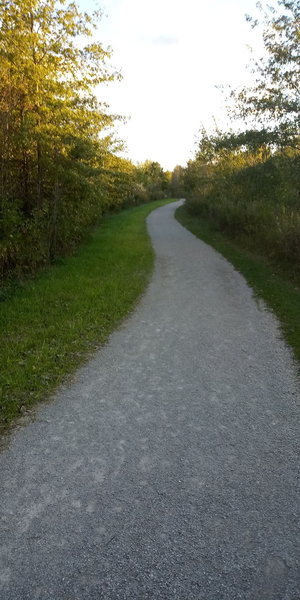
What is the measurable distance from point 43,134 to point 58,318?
19.8ft

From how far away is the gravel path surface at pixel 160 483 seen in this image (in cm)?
260

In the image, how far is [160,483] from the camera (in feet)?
11.3

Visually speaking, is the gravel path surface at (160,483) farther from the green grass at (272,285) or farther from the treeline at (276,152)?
the treeline at (276,152)

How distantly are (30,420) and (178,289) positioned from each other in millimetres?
6810

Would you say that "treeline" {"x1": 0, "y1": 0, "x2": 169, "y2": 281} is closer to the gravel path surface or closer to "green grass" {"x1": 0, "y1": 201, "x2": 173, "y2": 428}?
"green grass" {"x1": 0, "y1": 201, "x2": 173, "y2": 428}

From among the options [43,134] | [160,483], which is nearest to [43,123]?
[43,134]

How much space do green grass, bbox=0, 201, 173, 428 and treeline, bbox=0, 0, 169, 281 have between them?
120 cm

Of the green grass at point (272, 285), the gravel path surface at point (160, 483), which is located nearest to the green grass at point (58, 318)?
the gravel path surface at point (160, 483)

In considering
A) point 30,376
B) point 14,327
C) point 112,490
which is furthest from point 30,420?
point 14,327

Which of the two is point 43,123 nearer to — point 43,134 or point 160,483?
point 43,134

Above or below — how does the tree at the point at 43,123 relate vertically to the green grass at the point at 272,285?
above

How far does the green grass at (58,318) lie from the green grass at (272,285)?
11.0ft

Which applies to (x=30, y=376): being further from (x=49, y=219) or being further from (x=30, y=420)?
(x=49, y=219)

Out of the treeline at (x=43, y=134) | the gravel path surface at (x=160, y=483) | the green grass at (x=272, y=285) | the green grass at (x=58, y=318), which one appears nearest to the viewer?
the gravel path surface at (x=160, y=483)
